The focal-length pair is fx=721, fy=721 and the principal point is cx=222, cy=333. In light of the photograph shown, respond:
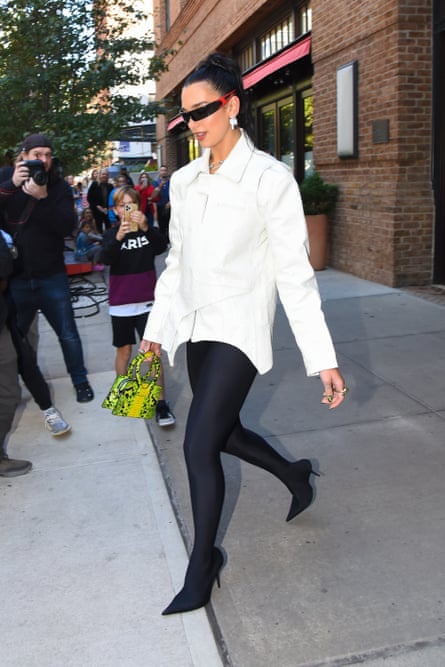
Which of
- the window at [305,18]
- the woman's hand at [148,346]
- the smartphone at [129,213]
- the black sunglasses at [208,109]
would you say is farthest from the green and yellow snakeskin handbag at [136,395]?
the window at [305,18]

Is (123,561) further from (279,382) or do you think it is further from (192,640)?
(279,382)

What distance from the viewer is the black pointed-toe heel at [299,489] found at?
3.29 m

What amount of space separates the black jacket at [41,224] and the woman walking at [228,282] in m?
2.53

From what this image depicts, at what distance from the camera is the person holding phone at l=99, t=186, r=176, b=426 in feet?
15.6

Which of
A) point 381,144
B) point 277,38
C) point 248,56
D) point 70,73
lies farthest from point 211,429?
point 248,56

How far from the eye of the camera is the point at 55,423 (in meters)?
4.69

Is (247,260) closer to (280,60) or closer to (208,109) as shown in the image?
(208,109)

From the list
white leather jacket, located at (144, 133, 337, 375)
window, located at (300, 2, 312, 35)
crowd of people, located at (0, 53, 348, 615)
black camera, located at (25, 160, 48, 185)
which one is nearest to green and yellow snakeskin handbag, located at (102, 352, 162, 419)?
crowd of people, located at (0, 53, 348, 615)

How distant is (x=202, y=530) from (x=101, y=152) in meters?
9.59

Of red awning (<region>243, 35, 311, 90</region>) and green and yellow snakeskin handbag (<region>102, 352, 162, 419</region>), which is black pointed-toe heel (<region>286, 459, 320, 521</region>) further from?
red awning (<region>243, 35, 311, 90</region>)

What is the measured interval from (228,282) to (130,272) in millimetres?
2184

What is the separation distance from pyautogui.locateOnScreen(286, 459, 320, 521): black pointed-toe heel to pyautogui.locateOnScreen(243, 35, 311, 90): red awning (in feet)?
29.6

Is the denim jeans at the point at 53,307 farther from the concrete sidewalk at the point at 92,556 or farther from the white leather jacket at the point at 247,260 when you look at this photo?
the white leather jacket at the point at 247,260

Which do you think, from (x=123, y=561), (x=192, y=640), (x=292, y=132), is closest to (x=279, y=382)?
(x=123, y=561)
